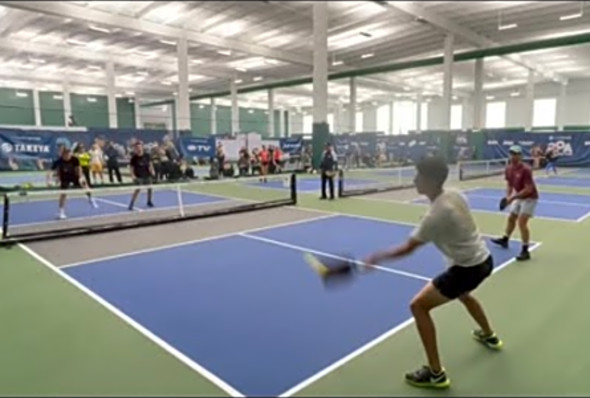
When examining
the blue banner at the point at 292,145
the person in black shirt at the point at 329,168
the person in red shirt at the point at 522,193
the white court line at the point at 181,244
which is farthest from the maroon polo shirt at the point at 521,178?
the blue banner at the point at 292,145

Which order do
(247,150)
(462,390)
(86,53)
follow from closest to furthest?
(462,390), (247,150), (86,53)

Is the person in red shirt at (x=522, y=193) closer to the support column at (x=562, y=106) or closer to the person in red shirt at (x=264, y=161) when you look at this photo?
the person in red shirt at (x=264, y=161)

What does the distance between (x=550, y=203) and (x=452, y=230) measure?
11.9m

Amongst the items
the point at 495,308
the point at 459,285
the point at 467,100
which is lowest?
the point at 495,308

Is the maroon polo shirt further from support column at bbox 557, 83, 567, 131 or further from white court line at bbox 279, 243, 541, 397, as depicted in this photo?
support column at bbox 557, 83, 567, 131

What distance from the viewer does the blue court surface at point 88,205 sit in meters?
11.5

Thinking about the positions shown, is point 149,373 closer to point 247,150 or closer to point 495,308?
point 495,308

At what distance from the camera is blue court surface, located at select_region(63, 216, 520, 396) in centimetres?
394

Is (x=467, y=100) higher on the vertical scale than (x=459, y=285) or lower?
higher

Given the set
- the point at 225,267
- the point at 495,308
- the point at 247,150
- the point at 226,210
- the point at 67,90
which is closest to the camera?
the point at 495,308

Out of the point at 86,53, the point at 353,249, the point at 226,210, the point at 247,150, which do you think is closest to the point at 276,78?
the point at 86,53

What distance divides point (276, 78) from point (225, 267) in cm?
3490

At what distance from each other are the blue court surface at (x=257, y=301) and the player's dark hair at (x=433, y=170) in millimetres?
1653

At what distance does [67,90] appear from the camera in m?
39.3
